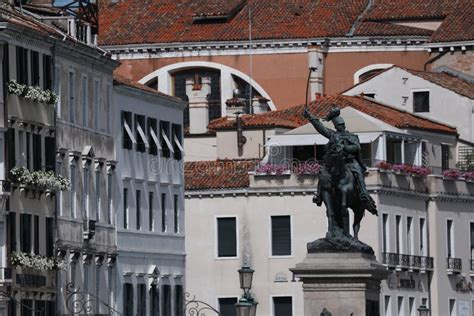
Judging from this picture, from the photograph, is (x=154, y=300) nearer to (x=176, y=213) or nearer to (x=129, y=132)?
(x=176, y=213)

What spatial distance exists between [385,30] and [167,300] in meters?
38.6

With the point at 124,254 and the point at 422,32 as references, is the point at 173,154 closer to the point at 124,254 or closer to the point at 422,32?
the point at 124,254

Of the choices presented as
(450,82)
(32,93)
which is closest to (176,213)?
(32,93)

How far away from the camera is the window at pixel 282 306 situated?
104938 millimetres

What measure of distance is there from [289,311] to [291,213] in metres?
3.27

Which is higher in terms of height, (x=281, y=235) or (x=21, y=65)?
(x=21, y=65)

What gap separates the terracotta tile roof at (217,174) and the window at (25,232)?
75.9ft

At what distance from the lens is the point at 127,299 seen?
9319 cm

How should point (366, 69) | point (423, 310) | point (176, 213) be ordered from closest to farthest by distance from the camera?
1. point (423, 310)
2. point (176, 213)
3. point (366, 69)

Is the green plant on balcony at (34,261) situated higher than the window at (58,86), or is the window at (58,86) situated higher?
the window at (58,86)

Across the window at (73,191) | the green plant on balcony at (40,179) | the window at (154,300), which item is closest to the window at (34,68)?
the green plant on balcony at (40,179)

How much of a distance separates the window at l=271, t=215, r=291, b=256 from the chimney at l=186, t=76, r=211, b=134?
1136 cm

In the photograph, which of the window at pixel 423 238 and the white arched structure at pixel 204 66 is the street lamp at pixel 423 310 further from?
the white arched structure at pixel 204 66

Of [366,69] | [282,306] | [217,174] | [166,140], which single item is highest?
[366,69]
